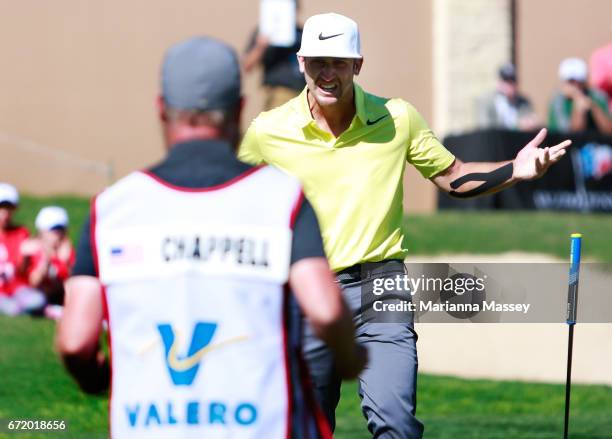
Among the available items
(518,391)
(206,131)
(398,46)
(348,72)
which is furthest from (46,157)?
(206,131)

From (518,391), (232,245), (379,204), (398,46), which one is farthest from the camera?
(398,46)

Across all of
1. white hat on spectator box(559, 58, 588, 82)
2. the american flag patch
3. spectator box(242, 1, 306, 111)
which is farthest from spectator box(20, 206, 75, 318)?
the american flag patch

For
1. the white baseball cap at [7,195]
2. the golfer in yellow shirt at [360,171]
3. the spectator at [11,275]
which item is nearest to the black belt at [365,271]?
the golfer in yellow shirt at [360,171]

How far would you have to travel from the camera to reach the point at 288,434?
3.54m

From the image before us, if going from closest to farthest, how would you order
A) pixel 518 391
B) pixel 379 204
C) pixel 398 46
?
pixel 379 204, pixel 518 391, pixel 398 46

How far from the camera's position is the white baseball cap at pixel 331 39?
598 cm

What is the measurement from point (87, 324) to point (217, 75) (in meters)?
0.72

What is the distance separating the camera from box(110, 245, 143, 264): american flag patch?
3494 mm

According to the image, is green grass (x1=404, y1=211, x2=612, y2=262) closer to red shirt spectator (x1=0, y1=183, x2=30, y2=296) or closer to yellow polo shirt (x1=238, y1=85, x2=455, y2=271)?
red shirt spectator (x1=0, y1=183, x2=30, y2=296)

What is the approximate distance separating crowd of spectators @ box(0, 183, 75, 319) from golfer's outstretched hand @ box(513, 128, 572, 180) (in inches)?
258

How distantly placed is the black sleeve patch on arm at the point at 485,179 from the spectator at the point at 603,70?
12187 mm

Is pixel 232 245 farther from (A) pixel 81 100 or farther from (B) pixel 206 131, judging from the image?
(A) pixel 81 100

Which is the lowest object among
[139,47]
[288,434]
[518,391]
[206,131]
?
[518,391]

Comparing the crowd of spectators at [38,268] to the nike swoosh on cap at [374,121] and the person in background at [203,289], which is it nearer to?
the nike swoosh on cap at [374,121]
